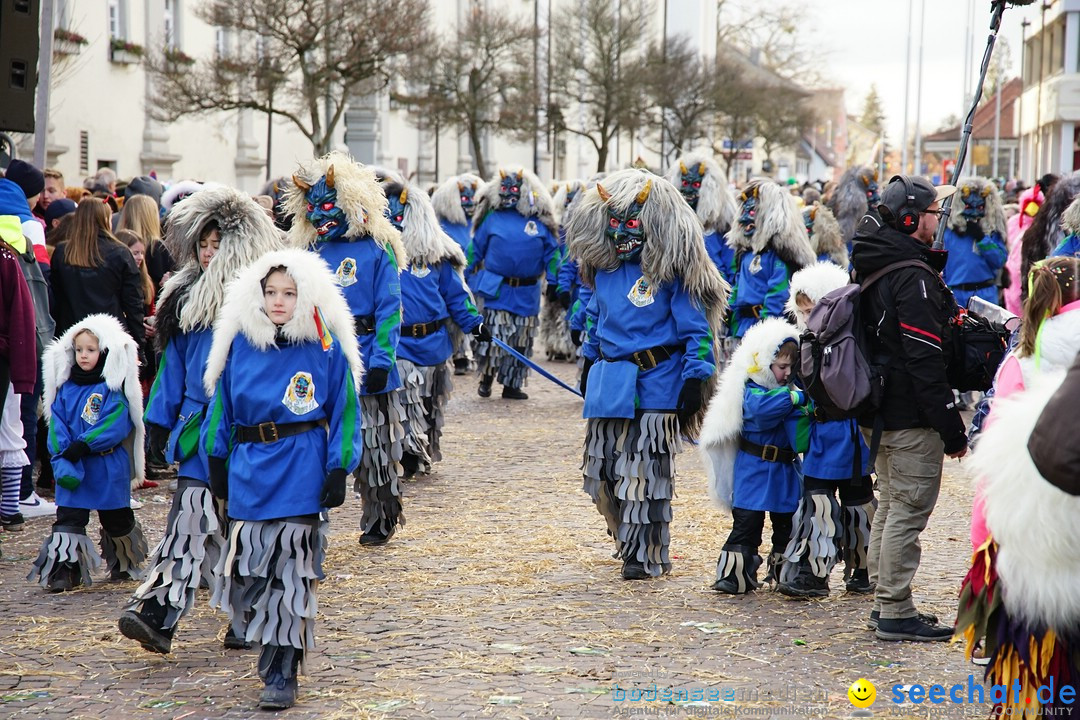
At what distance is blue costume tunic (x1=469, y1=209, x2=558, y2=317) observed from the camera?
14281 mm

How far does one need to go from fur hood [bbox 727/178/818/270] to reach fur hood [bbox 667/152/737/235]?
1548 millimetres

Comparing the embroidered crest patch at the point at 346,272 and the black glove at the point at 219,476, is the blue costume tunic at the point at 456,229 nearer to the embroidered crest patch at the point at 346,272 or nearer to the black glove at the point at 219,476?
the embroidered crest patch at the point at 346,272

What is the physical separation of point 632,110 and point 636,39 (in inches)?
103

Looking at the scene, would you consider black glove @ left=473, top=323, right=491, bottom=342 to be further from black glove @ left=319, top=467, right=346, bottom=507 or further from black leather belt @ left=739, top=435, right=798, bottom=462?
black glove @ left=319, top=467, right=346, bottom=507

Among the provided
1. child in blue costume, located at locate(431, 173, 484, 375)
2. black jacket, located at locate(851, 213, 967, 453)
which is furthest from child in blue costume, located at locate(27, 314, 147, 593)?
child in blue costume, located at locate(431, 173, 484, 375)

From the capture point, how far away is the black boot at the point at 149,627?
19.1 ft

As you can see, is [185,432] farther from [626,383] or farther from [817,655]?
[817,655]

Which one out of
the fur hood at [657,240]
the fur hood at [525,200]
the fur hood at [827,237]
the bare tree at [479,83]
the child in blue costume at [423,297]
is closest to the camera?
the fur hood at [657,240]

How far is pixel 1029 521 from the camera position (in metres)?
3.79

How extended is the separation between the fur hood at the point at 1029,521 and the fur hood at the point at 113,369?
191 inches

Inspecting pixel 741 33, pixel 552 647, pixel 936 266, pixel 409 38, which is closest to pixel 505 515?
pixel 552 647

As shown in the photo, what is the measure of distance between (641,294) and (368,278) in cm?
173

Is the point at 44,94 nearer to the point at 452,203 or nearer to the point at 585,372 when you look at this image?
the point at 585,372

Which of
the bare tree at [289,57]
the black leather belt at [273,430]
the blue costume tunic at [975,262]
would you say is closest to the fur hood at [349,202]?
the black leather belt at [273,430]
